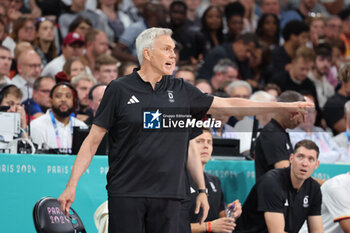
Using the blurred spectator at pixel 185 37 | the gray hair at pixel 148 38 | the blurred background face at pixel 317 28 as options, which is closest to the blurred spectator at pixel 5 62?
the blurred spectator at pixel 185 37

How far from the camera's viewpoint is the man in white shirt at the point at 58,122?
8008 millimetres

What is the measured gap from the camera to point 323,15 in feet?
48.7

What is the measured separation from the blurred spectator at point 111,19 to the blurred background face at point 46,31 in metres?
1.34

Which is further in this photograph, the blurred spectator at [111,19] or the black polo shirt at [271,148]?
the blurred spectator at [111,19]

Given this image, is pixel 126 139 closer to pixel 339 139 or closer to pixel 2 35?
pixel 339 139

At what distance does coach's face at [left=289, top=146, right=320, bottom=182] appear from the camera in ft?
23.0

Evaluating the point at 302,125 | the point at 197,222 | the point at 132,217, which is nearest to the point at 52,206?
the point at 132,217

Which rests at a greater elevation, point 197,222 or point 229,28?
point 229,28

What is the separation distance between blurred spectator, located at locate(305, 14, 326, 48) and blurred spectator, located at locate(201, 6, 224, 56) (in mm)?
1711

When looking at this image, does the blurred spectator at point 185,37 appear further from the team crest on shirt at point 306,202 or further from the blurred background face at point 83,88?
the team crest on shirt at point 306,202

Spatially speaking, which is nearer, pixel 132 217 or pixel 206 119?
pixel 132 217

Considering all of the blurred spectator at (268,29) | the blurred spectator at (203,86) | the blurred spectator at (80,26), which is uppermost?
the blurred spectator at (268,29)

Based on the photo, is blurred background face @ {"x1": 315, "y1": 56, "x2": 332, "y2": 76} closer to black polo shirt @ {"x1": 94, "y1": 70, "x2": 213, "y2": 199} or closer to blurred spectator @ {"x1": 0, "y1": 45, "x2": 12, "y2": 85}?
blurred spectator @ {"x1": 0, "y1": 45, "x2": 12, "y2": 85}

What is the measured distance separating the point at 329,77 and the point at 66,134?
20.4 ft
